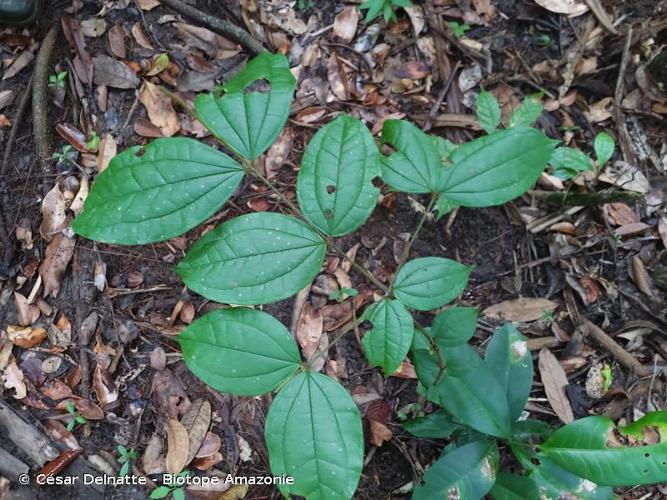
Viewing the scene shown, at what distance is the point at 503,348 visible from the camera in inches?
82.0

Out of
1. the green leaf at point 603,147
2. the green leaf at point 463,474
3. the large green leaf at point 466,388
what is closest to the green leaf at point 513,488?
the green leaf at point 463,474

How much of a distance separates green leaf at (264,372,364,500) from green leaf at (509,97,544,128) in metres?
1.74

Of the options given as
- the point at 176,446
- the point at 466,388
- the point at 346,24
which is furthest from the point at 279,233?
the point at 346,24

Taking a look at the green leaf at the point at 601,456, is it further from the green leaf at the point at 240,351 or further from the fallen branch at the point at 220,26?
the fallen branch at the point at 220,26

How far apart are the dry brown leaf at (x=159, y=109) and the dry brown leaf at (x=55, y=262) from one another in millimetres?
733

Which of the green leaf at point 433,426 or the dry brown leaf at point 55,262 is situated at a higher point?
the dry brown leaf at point 55,262

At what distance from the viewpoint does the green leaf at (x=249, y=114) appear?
1695mm

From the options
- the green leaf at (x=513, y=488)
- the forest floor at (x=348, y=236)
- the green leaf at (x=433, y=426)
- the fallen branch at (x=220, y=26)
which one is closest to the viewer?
the green leaf at (x=513, y=488)

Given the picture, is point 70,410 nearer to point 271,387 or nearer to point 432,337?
point 271,387

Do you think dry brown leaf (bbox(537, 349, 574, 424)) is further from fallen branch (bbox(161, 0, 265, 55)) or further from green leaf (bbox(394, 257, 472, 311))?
fallen branch (bbox(161, 0, 265, 55))

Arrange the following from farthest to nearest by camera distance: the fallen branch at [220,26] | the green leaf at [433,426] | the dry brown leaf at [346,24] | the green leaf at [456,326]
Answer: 1. the dry brown leaf at [346,24]
2. the fallen branch at [220,26]
3. the green leaf at [433,426]
4. the green leaf at [456,326]

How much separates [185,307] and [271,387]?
→ 1.00 metres

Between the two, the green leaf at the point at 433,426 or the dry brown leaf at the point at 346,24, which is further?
the dry brown leaf at the point at 346,24

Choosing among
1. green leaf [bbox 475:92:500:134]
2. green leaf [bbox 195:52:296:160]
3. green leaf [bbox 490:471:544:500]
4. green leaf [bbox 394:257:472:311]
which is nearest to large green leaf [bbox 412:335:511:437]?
green leaf [bbox 490:471:544:500]
